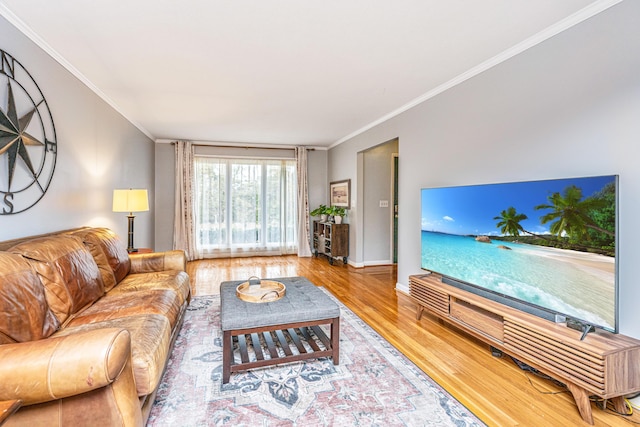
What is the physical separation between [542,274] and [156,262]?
11.2 ft

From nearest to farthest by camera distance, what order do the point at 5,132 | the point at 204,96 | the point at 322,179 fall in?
the point at 5,132
the point at 204,96
the point at 322,179

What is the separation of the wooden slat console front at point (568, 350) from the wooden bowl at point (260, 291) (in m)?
1.50

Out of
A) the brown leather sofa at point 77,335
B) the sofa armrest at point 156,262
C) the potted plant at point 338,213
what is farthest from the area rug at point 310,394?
the potted plant at point 338,213

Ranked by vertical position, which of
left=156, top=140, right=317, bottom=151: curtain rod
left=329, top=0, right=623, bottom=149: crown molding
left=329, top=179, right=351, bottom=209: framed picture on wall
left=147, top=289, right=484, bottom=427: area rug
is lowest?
left=147, top=289, right=484, bottom=427: area rug

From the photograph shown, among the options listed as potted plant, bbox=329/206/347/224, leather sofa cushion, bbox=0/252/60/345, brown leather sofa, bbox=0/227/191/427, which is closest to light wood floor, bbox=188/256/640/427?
potted plant, bbox=329/206/347/224

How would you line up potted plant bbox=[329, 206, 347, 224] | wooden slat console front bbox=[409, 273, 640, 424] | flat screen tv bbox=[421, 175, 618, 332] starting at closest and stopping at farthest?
wooden slat console front bbox=[409, 273, 640, 424] < flat screen tv bbox=[421, 175, 618, 332] < potted plant bbox=[329, 206, 347, 224]

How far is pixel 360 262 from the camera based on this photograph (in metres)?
5.77

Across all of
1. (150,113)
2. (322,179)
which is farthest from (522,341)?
(322,179)

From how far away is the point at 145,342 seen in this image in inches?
65.8

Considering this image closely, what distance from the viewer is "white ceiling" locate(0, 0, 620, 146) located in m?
2.03

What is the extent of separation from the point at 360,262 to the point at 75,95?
457 cm

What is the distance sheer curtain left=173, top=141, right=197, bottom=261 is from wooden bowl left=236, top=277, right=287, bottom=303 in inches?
158

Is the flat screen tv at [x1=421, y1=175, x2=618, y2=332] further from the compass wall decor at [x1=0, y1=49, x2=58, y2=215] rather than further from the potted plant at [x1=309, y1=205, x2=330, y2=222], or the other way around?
the potted plant at [x1=309, y1=205, x2=330, y2=222]

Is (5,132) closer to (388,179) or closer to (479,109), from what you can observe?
(479,109)
